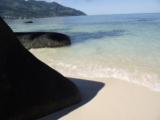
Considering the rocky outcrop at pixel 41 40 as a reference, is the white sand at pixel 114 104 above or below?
below

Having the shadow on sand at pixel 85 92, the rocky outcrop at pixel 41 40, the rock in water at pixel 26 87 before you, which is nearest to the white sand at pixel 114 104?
the shadow on sand at pixel 85 92

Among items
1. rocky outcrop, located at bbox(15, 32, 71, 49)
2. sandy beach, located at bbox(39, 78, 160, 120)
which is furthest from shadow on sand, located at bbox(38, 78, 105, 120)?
rocky outcrop, located at bbox(15, 32, 71, 49)

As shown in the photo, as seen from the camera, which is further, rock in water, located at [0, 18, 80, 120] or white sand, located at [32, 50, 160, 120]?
white sand, located at [32, 50, 160, 120]

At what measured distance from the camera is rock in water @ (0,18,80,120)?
8.39 ft

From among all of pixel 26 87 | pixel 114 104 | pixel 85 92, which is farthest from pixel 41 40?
pixel 114 104

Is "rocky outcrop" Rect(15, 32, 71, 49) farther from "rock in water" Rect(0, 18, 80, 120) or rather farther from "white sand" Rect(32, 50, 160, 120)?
"rock in water" Rect(0, 18, 80, 120)

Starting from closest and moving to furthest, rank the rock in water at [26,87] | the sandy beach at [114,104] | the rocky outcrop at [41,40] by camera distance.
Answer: the rock in water at [26,87], the sandy beach at [114,104], the rocky outcrop at [41,40]

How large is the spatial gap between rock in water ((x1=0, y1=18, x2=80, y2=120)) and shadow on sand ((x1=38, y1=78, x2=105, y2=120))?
0.09 meters

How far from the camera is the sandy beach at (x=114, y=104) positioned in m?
2.82

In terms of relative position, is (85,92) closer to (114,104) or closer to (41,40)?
(114,104)

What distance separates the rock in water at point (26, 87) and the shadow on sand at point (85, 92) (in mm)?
91

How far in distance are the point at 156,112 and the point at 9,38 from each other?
2.87 metres

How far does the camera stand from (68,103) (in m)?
3.13

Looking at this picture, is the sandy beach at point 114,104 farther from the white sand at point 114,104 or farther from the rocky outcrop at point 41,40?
the rocky outcrop at point 41,40
